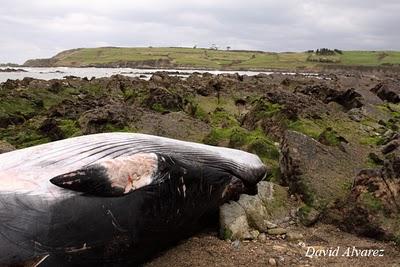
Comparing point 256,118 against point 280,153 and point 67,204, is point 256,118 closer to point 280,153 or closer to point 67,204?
point 280,153

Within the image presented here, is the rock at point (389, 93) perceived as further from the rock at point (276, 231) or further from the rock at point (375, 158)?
the rock at point (276, 231)

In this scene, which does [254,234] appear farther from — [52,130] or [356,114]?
[356,114]

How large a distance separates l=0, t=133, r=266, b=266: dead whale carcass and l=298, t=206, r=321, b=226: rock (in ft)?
6.78

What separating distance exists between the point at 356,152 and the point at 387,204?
138 inches

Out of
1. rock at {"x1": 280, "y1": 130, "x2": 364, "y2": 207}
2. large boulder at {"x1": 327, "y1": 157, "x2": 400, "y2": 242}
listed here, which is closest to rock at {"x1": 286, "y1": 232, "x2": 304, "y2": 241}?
large boulder at {"x1": 327, "y1": 157, "x2": 400, "y2": 242}

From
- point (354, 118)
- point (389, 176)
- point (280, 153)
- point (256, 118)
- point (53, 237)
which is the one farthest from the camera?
point (354, 118)

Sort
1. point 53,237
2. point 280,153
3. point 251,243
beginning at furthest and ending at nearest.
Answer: point 280,153 → point 251,243 → point 53,237

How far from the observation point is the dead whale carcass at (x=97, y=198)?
229 inches

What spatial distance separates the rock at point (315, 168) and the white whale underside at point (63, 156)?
105 inches

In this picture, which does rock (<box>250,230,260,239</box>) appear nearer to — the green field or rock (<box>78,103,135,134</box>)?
rock (<box>78,103,135,134</box>)

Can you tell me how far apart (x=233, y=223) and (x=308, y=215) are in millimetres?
1542

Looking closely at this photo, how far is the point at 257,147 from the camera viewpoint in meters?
11.7

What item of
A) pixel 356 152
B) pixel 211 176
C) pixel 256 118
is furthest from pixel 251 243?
pixel 256 118

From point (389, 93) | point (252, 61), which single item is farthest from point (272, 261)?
point (252, 61)
